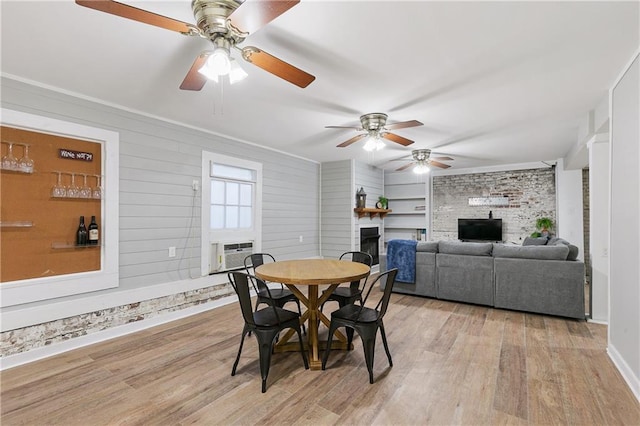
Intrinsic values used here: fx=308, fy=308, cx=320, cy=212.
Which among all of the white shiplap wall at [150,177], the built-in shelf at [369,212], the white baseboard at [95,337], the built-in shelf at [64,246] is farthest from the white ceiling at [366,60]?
the built-in shelf at [369,212]

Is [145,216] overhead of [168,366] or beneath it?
overhead

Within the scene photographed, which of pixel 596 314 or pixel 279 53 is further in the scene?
pixel 596 314

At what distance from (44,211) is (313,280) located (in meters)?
2.76

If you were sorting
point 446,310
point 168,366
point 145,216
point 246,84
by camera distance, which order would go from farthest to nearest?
point 446,310
point 145,216
point 246,84
point 168,366

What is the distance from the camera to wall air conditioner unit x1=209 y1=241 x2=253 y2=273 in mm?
4562

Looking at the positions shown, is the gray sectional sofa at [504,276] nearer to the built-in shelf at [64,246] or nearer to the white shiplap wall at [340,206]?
the white shiplap wall at [340,206]

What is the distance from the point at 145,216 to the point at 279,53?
2621 millimetres

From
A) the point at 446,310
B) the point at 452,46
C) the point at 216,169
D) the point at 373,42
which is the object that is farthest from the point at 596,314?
the point at 216,169

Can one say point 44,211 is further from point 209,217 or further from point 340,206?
point 340,206

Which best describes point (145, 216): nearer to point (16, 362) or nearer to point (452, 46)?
point (16, 362)

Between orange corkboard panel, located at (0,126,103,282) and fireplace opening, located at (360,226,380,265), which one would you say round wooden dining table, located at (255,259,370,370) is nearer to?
orange corkboard panel, located at (0,126,103,282)

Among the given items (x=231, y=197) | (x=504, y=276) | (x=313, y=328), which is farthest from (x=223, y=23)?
(x=504, y=276)

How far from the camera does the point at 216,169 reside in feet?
15.4

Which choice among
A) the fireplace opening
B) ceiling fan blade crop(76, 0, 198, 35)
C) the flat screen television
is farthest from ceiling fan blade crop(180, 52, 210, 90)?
the flat screen television
